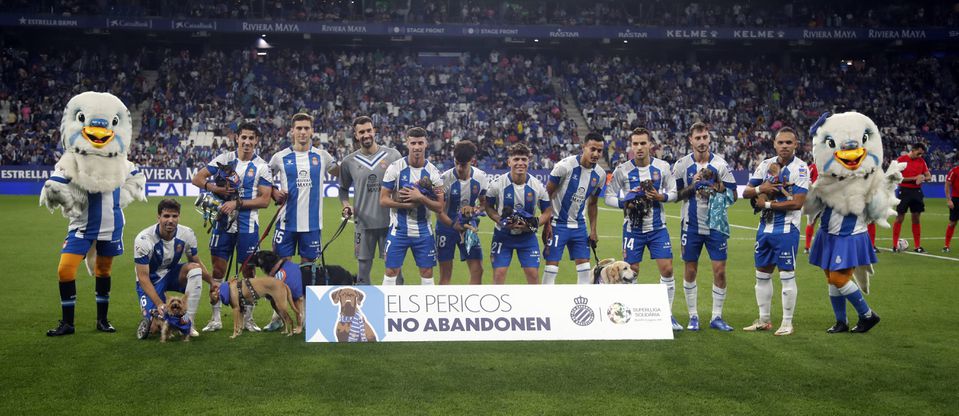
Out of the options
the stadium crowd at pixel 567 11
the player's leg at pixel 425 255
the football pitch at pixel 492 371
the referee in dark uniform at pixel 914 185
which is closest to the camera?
the football pitch at pixel 492 371

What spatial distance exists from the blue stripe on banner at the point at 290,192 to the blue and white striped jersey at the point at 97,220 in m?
1.70

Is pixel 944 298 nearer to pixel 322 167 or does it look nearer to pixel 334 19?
pixel 322 167

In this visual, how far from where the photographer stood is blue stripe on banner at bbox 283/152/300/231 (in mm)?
8633

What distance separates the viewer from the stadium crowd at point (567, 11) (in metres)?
39.9

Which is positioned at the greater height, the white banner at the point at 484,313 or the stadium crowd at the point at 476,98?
the stadium crowd at the point at 476,98

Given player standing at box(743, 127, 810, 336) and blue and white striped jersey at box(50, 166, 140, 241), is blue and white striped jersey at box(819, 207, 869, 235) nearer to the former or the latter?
player standing at box(743, 127, 810, 336)

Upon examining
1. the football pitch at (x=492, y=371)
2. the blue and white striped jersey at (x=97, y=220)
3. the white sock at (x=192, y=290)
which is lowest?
the football pitch at (x=492, y=371)

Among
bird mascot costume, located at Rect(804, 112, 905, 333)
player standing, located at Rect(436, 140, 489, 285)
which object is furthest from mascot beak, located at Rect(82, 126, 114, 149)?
bird mascot costume, located at Rect(804, 112, 905, 333)

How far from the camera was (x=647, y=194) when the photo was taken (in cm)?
841

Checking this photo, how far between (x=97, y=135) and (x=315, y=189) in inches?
87.4

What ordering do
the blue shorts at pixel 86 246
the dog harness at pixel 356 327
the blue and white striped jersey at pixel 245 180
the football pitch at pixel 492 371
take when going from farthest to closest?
the blue and white striped jersey at pixel 245 180, the blue shorts at pixel 86 246, the dog harness at pixel 356 327, the football pitch at pixel 492 371

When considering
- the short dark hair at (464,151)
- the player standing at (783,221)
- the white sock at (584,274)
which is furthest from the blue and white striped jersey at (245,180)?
the player standing at (783,221)

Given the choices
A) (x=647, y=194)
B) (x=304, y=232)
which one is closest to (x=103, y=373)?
(x=304, y=232)

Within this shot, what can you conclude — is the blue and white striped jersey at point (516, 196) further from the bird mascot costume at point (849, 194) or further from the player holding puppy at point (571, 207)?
the bird mascot costume at point (849, 194)
